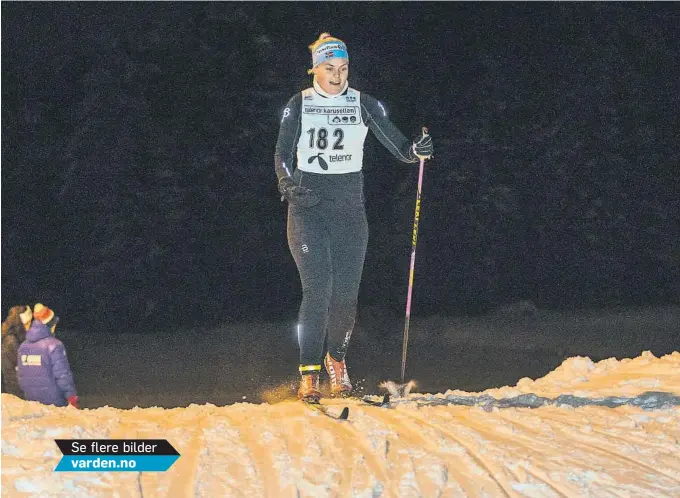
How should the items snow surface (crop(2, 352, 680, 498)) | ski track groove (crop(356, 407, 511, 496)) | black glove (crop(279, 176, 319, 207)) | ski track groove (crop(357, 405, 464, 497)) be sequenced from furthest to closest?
black glove (crop(279, 176, 319, 207)), ski track groove (crop(357, 405, 464, 497)), ski track groove (crop(356, 407, 511, 496)), snow surface (crop(2, 352, 680, 498))

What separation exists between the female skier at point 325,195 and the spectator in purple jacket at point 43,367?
1.49 metres

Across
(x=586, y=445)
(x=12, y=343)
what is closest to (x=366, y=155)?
(x=12, y=343)

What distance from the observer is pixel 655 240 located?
7.78 m

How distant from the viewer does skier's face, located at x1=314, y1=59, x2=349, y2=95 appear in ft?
18.6

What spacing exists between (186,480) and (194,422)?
902 millimetres

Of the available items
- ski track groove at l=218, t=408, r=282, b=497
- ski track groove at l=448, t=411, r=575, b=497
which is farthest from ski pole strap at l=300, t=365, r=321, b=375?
ski track groove at l=448, t=411, r=575, b=497

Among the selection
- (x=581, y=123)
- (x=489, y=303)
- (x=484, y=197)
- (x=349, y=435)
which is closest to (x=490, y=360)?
(x=489, y=303)

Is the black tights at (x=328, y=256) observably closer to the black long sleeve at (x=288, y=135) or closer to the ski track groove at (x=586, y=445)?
the black long sleeve at (x=288, y=135)

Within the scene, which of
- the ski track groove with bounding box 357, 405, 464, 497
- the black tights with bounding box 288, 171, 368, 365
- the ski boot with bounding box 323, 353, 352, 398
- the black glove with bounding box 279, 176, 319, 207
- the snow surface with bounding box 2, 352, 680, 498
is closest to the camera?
the snow surface with bounding box 2, 352, 680, 498

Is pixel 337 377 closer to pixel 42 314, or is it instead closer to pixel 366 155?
pixel 42 314

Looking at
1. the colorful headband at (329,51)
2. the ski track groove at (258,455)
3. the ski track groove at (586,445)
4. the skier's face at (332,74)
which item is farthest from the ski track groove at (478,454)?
the colorful headband at (329,51)

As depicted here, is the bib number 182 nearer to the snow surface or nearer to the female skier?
the female skier

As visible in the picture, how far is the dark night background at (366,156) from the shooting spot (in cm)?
720

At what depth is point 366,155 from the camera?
25.0 feet
